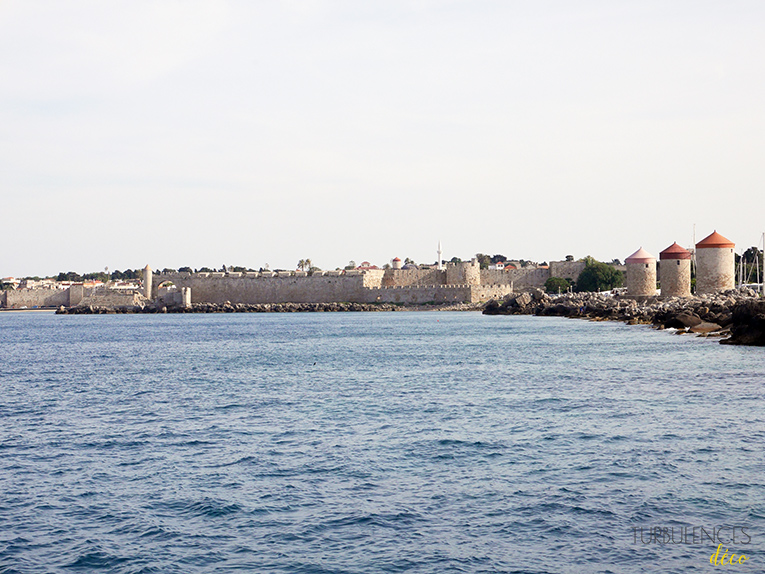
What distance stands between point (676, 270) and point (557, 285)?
24.9 metres

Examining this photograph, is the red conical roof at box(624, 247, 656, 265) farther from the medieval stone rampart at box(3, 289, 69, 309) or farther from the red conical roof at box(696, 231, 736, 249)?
the medieval stone rampart at box(3, 289, 69, 309)

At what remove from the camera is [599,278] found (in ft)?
211

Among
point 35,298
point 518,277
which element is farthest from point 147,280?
point 518,277

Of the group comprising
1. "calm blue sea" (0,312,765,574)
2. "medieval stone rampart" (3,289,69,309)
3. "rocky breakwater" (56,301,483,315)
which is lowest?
"calm blue sea" (0,312,765,574)

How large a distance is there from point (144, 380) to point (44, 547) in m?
11.4

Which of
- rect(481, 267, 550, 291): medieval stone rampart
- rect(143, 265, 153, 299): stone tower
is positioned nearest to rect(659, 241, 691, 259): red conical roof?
rect(481, 267, 550, 291): medieval stone rampart

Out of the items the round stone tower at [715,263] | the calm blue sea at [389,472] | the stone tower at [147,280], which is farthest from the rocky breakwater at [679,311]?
the stone tower at [147,280]

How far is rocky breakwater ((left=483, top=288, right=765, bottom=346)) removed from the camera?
21453 millimetres

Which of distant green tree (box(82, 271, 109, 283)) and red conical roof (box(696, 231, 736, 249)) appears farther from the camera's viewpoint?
distant green tree (box(82, 271, 109, 283))

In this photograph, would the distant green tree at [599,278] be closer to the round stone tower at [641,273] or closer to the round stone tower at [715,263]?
the round stone tower at [641,273]

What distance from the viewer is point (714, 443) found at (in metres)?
8.85

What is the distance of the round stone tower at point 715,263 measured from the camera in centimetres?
3825

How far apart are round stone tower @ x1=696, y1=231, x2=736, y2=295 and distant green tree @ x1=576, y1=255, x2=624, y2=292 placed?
24.6 m

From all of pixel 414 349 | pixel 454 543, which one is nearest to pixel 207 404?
pixel 454 543
